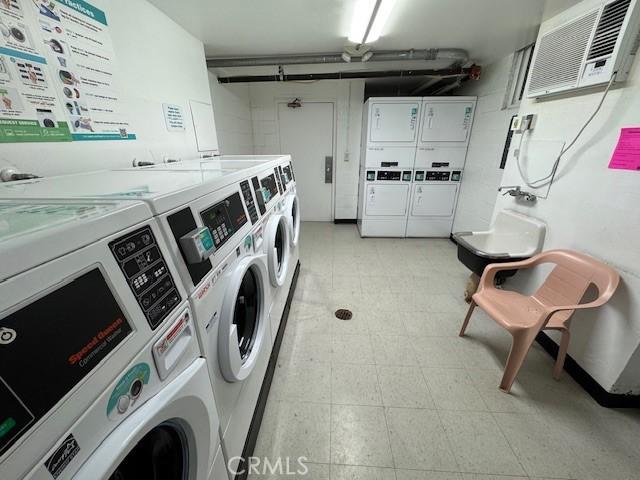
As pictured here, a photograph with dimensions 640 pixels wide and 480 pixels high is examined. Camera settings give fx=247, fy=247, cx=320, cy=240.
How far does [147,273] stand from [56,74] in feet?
4.23

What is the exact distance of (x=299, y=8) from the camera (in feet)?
5.59

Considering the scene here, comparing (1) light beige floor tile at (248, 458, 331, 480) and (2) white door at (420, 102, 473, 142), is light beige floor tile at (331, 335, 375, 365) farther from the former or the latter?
(2) white door at (420, 102, 473, 142)

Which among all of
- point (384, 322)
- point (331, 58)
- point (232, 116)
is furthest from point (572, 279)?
point (232, 116)

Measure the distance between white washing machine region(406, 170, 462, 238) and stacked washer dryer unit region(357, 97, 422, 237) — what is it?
0.11m

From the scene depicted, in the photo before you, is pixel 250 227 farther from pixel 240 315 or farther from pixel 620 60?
pixel 620 60

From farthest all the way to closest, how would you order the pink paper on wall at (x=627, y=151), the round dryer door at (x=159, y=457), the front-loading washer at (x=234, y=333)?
the pink paper on wall at (x=627, y=151) → the front-loading washer at (x=234, y=333) → the round dryer door at (x=159, y=457)

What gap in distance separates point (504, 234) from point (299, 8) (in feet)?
7.70

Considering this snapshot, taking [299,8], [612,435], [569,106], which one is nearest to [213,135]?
[299,8]

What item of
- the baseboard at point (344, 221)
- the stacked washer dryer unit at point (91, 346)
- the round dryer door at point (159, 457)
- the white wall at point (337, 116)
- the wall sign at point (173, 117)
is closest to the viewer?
the stacked washer dryer unit at point (91, 346)

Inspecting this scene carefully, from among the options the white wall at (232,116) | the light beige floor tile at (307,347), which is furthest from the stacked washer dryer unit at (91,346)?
the white wall at (232,116)

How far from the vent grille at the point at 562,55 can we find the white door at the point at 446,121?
1362 mm

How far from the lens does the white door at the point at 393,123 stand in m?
3.09

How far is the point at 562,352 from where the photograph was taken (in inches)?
57.9

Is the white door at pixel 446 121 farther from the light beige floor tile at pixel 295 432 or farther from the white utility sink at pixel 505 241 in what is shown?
the light beige floor tile at pixel 295 432
